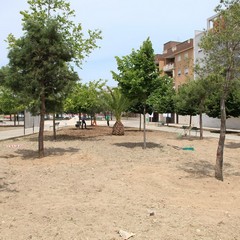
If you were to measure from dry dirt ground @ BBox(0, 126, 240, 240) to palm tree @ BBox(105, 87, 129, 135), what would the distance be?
35.1 feet

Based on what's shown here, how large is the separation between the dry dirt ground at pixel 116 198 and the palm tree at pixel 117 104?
35.1 ft

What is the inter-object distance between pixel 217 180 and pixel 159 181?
181cm

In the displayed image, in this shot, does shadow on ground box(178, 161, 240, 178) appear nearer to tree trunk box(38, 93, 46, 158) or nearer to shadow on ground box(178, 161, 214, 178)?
shadow on ground box(178, 161, 214, 178)

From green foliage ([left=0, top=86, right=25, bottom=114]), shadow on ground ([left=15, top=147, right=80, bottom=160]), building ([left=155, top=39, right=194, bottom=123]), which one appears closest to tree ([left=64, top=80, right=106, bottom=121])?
green foliage ([left=0, top=86, right=25, bottom=114])

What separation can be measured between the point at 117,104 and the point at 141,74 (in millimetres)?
8639

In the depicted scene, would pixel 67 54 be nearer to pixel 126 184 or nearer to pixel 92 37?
pixel 126 184

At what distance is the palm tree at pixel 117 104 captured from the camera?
80.6ft

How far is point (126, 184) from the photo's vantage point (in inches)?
342

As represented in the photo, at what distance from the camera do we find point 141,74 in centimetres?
1647

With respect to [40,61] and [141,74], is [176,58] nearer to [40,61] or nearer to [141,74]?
[141,74]

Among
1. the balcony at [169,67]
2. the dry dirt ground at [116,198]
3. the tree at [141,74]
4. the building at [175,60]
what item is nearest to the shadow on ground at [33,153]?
the dry dirt ground at [116,198]

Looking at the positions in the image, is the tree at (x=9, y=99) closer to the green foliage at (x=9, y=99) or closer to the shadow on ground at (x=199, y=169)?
the green foliage at (x=9, y=99)

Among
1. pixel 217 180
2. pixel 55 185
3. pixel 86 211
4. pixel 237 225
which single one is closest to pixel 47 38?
pixel 55 185

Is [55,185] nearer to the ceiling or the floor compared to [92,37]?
nearer to the floor
